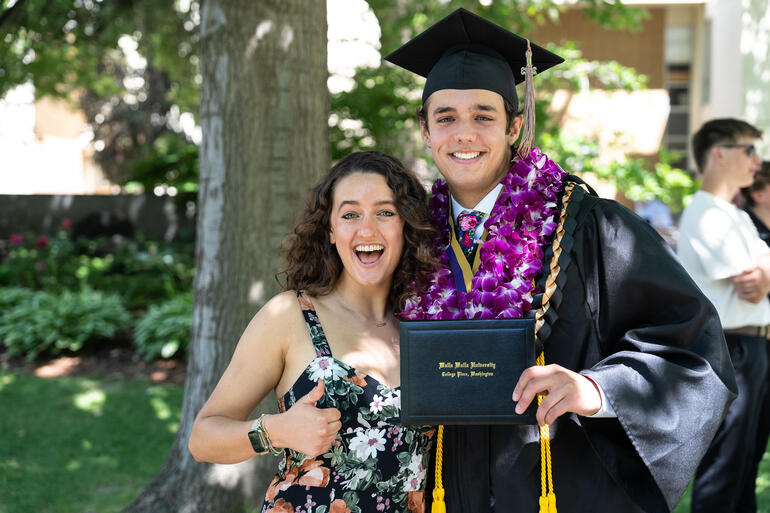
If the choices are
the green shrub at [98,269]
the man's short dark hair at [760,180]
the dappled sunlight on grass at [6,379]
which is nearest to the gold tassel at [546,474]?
the man's short dark hair at [760,180]

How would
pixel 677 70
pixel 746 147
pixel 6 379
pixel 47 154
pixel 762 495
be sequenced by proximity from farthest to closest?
pixel 47 154, pixel 677 70, pixel 6 379, pixel 762 495, pixel 746 147

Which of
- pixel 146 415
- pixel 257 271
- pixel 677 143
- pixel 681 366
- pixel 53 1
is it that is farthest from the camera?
pixel 677 143

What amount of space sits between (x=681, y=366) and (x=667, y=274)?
250 millimetres

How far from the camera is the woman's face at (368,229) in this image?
7.53 feet

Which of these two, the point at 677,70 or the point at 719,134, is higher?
the point at 677,70

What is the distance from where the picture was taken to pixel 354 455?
2219 millimetres

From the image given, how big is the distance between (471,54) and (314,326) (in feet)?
3.29

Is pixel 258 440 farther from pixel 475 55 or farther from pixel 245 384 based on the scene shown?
pixel 475 55

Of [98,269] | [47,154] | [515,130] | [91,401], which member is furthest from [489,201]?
[47,154]

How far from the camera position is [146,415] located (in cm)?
686

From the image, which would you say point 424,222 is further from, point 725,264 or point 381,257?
point 725,264

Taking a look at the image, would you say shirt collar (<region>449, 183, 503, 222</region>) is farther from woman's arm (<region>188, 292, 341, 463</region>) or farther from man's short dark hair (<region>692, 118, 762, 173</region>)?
man's short dark hair (<region>692, 118, 762, 173</region>)

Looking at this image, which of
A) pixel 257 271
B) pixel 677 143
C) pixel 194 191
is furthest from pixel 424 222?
pixel 677 143

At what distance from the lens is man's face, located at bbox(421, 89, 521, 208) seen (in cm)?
237
